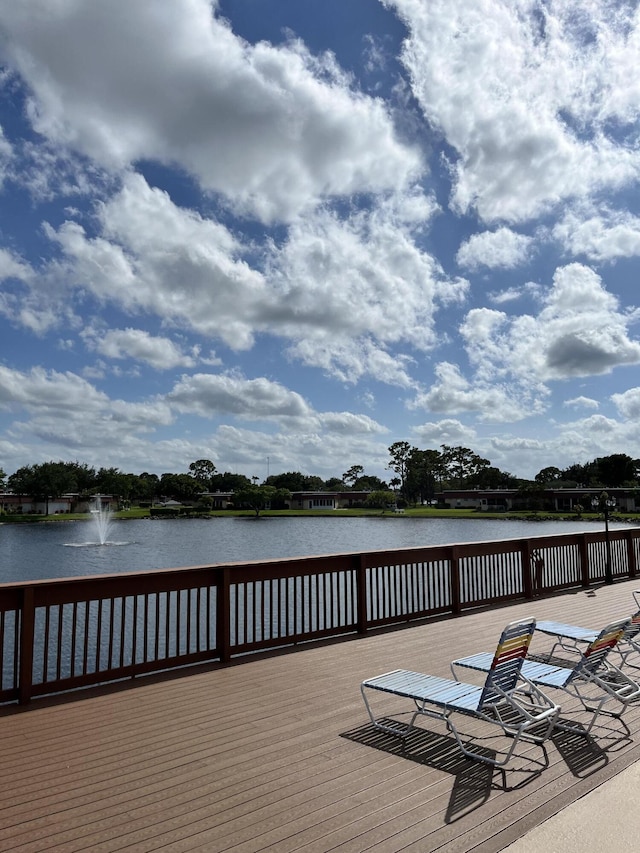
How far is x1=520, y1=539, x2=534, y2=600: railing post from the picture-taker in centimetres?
981

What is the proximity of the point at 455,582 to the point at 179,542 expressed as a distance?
130 feet

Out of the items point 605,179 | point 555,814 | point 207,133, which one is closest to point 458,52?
point 605,179

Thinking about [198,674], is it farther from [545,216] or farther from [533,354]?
[533,354]

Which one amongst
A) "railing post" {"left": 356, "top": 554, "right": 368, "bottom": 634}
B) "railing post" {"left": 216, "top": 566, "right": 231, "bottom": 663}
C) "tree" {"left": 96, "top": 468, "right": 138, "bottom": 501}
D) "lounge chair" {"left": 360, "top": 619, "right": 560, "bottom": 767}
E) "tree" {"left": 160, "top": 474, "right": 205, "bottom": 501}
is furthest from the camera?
"tree" {"left": 160, "top": 474, "right": 205, "bottom": 501}

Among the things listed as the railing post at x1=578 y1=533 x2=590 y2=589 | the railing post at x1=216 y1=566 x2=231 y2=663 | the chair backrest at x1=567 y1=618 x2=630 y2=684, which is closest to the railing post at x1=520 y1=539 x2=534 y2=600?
the railing post at x1=578 y1=533 x2=590 y2=589

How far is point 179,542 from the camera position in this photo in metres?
45.5

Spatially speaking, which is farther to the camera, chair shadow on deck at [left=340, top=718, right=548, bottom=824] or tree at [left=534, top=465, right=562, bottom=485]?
tree at [left=534, top=465, right=562, bottom=485]

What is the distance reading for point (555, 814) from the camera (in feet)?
9.64

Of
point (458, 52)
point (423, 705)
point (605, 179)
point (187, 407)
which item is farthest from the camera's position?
point (187, 407)

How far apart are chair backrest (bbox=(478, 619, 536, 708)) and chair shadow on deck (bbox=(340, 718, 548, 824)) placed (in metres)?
0.35

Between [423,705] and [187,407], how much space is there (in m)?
64.7

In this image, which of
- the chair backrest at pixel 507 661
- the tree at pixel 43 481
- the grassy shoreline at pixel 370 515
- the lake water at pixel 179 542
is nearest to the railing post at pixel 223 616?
the chair backrest at pixel 507 661

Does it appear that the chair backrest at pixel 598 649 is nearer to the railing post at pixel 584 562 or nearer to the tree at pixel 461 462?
the railing post at pixel 584 562

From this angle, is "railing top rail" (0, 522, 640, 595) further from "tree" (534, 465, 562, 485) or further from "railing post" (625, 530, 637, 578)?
"tree" (534, 465, 562, 485)
